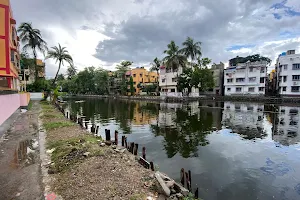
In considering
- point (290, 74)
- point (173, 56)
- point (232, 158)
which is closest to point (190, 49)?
point (173, 56)

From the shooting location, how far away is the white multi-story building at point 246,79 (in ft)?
173

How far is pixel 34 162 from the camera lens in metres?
7.47

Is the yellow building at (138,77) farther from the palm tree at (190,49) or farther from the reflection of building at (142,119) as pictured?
the reflection of building at (142,119)

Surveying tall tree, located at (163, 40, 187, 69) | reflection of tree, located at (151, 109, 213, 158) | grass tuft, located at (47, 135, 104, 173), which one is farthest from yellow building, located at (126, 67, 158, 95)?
grass tuft, located at (47, 135, 104, 173)

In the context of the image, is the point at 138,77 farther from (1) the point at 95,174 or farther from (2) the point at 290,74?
(1) the point at 95,174

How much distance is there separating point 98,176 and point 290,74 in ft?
191

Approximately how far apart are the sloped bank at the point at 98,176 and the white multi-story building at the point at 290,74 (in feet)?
182

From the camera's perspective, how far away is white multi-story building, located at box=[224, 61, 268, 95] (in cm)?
5269

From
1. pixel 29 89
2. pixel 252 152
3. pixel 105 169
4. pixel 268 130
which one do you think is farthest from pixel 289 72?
pixel 29 89

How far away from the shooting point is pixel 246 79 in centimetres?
5494

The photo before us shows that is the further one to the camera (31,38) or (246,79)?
(246,79)

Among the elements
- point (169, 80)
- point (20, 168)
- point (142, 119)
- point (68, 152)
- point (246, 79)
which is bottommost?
point (142, 119)

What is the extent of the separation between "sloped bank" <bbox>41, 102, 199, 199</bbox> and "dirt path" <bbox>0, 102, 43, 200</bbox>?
1.64 feet

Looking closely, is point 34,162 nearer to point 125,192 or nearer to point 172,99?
point 125,192
